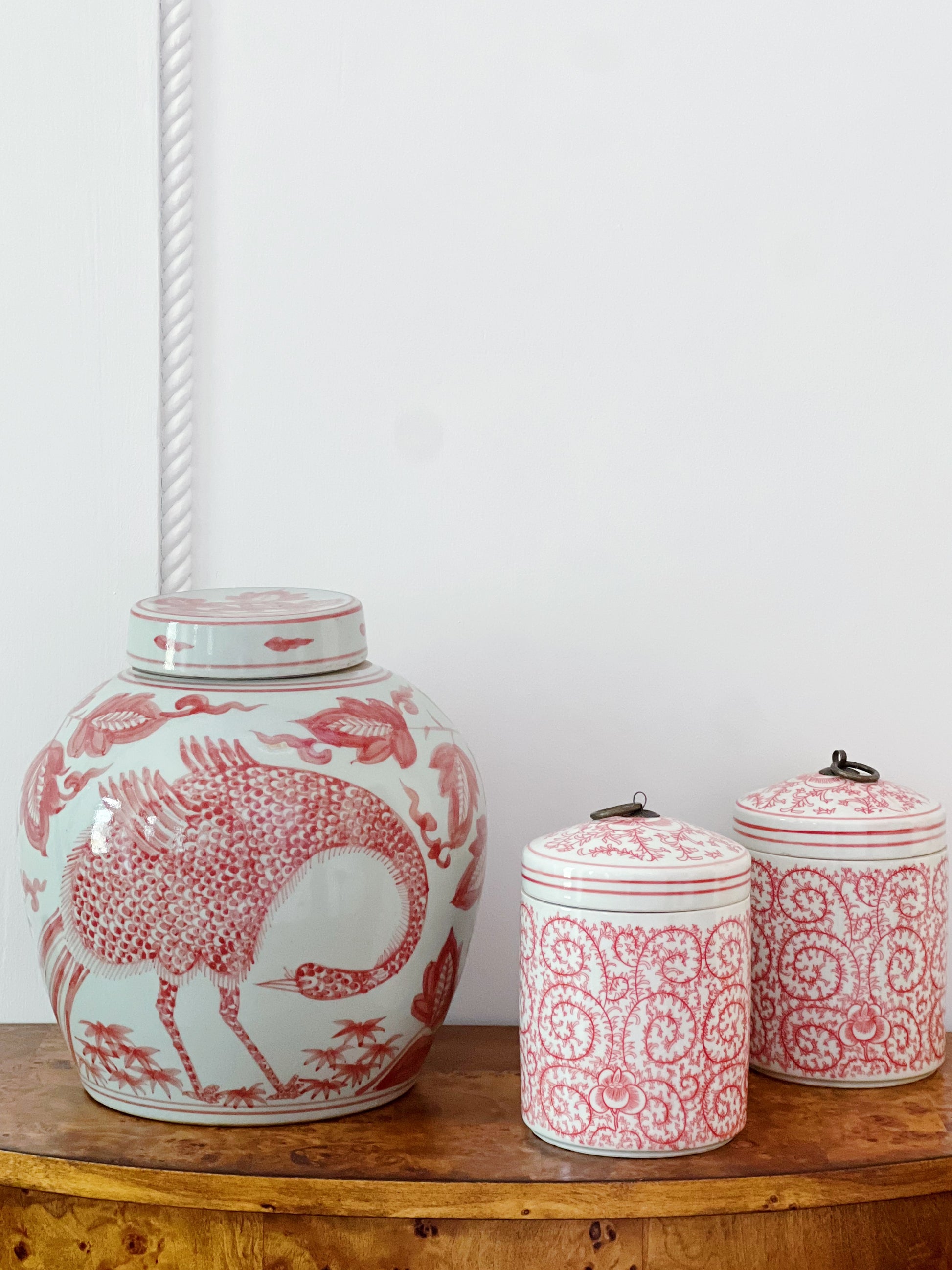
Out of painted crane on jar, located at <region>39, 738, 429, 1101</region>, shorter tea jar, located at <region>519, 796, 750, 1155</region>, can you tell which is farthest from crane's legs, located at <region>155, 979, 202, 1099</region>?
shorter tea jar, located at <region>519, 796, 750, 1155</region>

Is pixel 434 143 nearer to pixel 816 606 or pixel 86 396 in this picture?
pixel 86 396

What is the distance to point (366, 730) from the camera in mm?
794

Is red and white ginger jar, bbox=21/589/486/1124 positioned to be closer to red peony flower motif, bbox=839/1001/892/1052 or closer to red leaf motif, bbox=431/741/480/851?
→ red leaf motif, bbox=431/741/480/851

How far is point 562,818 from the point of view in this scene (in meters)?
0.99

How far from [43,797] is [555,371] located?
0.48 meters

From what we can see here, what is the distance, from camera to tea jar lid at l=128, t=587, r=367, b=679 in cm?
80

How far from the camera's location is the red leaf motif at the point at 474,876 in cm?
82

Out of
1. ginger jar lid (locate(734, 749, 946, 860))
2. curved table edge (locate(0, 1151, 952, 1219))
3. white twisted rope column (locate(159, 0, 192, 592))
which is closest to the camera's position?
curved table edge (locate(0, 1151, 952, 1219))

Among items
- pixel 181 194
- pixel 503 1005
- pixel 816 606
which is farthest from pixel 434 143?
pixel 503 1005

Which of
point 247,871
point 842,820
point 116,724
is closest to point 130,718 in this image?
point 116,724

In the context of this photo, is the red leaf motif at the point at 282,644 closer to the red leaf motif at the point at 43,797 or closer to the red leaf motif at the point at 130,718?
the red leaf motif at the point at 130,718

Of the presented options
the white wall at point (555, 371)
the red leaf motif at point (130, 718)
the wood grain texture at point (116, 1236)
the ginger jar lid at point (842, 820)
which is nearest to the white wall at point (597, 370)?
the white wall at point (555, 371)

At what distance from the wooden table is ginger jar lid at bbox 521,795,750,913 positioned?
15cm

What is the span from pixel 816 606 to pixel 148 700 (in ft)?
1.65
